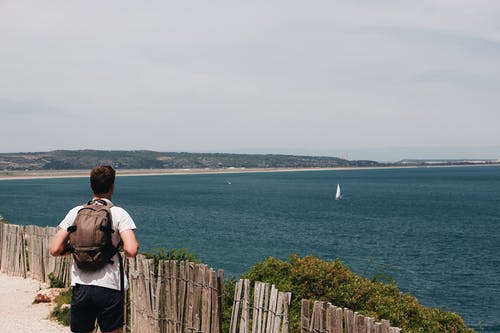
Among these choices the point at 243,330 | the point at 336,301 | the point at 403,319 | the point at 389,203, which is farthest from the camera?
the point at 389,203

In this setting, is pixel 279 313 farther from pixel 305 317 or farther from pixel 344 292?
pixel 344 292

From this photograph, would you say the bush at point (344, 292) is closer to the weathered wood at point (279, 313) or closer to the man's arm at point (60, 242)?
the weathered wood at point (279, 313)

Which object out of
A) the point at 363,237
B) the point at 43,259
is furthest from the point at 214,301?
the point at 363,237

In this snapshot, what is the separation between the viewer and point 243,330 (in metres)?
8.05

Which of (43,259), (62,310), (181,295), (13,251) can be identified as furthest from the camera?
(13,251)

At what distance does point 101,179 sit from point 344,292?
7.14 m

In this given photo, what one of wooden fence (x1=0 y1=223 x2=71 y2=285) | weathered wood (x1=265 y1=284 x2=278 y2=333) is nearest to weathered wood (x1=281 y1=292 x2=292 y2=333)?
weathered wood (x1=265 y1=284 x2=278 y2=333)

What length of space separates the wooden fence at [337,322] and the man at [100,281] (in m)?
2.14

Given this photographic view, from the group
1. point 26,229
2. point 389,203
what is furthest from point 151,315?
point 389,203

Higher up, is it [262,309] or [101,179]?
[101,179]

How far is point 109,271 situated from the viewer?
18.5 ft

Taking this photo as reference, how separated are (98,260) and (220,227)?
57.0 meters

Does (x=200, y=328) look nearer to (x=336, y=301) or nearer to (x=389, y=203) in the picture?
(x=336, y=301)

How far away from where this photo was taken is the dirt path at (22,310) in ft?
39.0
